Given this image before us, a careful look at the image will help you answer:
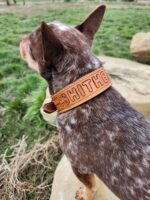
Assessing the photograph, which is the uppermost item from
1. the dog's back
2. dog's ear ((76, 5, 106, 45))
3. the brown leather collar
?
dog's ear ((76, 5, 106, 45))

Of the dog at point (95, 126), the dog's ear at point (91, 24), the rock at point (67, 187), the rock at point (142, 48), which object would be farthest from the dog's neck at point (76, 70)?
the rock at point (142, 48)

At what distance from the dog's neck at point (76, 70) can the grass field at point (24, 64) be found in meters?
1.67

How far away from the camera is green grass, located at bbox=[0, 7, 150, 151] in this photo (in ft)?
17.7

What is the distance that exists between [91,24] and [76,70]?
53 cm

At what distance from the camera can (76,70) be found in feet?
10.6

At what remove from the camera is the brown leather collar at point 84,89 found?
3162mm

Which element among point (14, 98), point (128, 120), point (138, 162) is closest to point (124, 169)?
point (138, 162)

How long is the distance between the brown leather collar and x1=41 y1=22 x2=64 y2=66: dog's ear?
221 millimetres

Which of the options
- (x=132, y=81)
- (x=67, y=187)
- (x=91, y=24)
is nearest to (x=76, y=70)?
(x=91, y=24)

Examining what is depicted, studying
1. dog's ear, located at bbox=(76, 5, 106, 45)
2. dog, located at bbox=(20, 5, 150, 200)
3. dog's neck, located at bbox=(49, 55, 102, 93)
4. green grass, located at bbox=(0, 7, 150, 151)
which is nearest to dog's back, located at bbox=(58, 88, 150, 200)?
dog, located at bbox=(20, 5, 150, 200)

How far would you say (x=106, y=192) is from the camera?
386 cm

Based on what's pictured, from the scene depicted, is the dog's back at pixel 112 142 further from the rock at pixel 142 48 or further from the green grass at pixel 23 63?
the rock at pixel 142 48

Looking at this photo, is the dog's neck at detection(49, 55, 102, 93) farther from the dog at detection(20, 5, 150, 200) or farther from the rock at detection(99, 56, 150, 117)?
the rock at detection(99, 56, 150, 117)

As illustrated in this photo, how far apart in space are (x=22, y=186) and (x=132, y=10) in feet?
27.6
